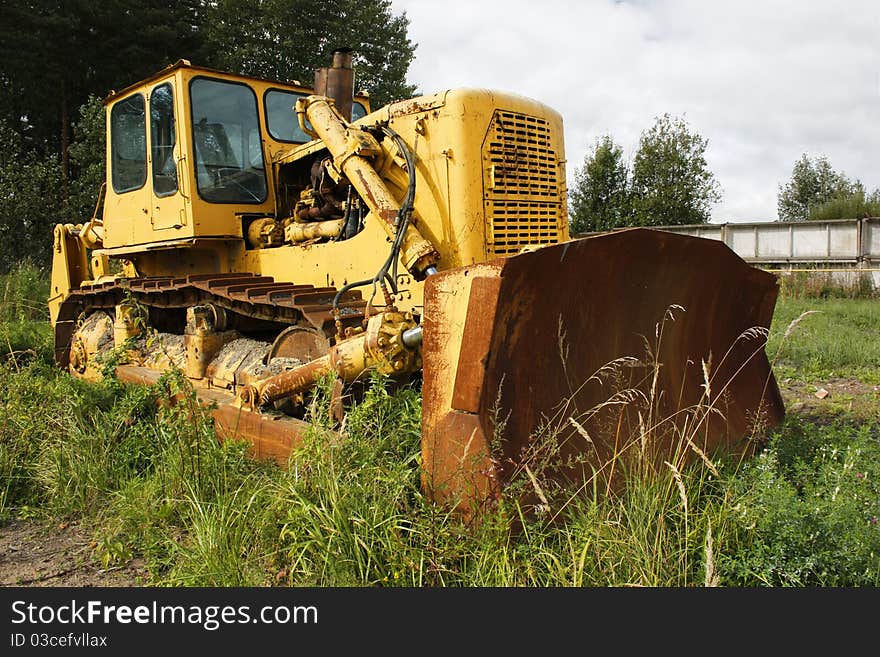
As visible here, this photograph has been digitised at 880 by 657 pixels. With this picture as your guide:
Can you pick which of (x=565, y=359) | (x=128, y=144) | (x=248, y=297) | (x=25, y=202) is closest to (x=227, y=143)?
(x=128, y=144)

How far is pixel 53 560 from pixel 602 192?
28.8 meters

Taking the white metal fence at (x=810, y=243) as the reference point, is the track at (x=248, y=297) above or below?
below

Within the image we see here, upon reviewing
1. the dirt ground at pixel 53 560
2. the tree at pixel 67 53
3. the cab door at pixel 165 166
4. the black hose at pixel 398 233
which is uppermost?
the tree at pixel 67 53

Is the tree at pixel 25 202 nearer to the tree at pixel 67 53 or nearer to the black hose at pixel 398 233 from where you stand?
the tree at pixel 67 53

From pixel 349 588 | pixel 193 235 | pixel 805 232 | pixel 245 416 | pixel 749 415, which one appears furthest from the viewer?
pixel 805 232

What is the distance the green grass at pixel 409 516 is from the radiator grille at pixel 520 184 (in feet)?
4.03

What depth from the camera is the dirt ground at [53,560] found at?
3037mm

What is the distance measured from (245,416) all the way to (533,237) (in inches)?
80.2

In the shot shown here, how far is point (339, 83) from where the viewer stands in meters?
5.12

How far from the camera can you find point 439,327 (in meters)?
2.92

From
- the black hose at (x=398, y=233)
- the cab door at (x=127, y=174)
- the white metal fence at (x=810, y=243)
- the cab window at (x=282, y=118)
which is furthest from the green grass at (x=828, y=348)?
the white metal fence at (x=810, y=243)

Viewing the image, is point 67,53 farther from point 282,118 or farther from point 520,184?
point 520,184

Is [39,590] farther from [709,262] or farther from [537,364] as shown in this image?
[709,262]

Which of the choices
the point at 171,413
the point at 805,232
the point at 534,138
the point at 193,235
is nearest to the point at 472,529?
the point at 171,413
